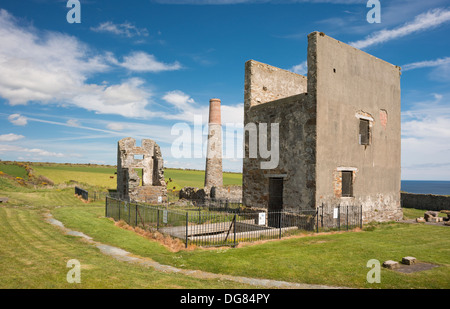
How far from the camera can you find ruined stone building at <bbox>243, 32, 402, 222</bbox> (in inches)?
639

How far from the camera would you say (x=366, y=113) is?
19.0 m

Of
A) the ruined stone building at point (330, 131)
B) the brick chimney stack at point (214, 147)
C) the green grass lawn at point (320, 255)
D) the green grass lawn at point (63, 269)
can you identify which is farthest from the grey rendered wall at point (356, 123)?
the brick chimney stack at point (214, 147)

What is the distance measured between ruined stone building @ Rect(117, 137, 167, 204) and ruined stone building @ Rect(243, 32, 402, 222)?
12.6m

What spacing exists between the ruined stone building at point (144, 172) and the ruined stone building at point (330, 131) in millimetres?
12640

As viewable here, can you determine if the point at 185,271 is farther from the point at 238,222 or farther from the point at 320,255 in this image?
the point at 238,222

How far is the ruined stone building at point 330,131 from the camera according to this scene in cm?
1622

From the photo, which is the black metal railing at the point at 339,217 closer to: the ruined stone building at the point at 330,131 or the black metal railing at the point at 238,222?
the black metal railing at the point at 238,222

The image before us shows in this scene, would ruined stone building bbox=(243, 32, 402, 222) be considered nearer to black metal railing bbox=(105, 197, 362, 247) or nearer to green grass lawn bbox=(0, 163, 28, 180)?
black metal railing bbox=(105, 197, 362, 247)

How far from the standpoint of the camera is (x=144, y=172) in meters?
32.7

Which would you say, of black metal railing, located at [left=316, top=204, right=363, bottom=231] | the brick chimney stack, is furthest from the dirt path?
the brick chimney stack

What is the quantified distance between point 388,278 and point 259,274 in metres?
3.27

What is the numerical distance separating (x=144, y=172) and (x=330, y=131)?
Answer: 21634mm
